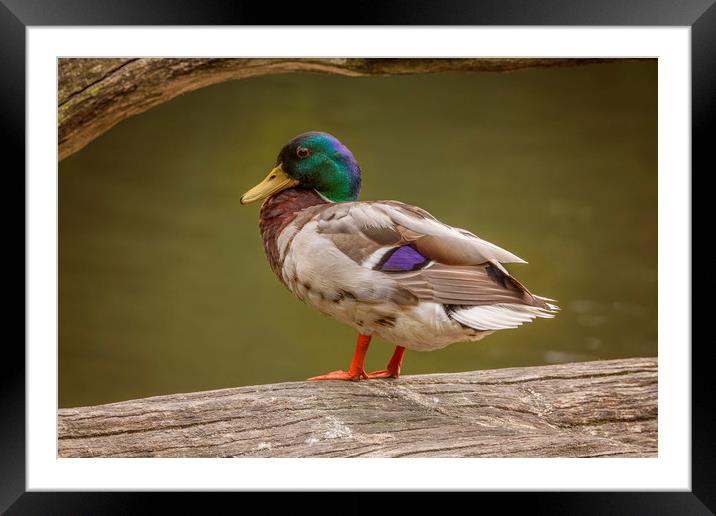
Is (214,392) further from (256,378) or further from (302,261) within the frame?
(256,378)

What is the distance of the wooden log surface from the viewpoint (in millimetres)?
2877

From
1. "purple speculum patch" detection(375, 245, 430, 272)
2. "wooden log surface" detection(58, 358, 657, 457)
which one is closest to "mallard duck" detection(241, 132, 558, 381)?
"purple speculum patch" detection(375, 245, 430, 272)

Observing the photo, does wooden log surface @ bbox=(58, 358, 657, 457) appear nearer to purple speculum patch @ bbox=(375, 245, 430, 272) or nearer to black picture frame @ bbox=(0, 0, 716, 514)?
black picture frame @ bbox=(0, 0, 716, 514)

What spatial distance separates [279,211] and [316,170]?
0.61 feet

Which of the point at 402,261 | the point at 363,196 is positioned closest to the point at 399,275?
the point at 402,261

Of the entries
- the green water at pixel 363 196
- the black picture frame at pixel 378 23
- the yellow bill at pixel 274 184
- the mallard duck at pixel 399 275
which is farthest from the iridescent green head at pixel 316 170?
the green water at pixel 363 196

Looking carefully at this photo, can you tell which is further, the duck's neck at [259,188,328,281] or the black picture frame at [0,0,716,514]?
the duck's neck at [259,188,328,281]

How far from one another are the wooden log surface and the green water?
0.51 m

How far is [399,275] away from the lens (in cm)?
278

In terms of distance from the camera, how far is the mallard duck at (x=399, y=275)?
2.72m

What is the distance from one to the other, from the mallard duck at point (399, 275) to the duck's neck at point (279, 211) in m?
0.01

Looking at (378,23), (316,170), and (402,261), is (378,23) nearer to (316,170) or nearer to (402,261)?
(316,170)

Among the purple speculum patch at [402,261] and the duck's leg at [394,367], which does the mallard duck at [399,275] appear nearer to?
the purple speculum patch at [402,261]

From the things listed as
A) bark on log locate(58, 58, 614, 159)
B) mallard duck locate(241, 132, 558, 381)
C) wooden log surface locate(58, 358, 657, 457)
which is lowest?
wooden log surface locate(58, 358, 657, 457)
